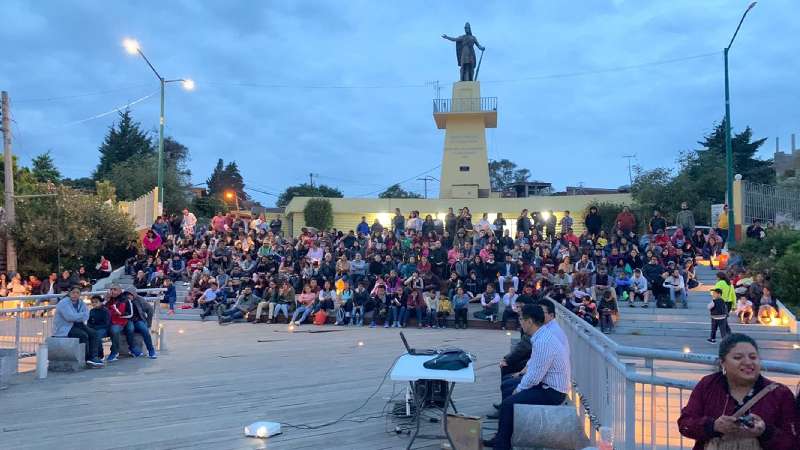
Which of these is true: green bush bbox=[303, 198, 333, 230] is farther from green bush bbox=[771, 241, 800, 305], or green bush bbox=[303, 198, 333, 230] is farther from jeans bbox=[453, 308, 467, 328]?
green bush bbox=[771, 241, 800, 305]

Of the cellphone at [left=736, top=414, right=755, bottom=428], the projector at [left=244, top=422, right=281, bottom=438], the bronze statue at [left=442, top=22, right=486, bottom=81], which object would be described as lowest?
the projector at [left=244, top=422, right=281, bottom=438]

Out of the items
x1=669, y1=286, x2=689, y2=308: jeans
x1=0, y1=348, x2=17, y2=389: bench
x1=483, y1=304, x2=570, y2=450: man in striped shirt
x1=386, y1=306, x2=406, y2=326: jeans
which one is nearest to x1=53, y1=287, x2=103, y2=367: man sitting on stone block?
x1=0, y1=348, x2=17, y2=389: bench

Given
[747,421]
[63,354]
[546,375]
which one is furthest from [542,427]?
[63,354]

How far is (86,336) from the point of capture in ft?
33.3

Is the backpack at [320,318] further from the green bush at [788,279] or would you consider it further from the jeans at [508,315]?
the green bush at [788,279]

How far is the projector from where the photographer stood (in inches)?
Result: 240

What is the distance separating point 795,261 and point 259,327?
559 inches

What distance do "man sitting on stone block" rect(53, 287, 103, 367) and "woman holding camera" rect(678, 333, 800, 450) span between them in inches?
367

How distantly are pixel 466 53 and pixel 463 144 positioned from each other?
4.48 meters

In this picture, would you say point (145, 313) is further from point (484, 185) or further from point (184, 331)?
point (484, 185)

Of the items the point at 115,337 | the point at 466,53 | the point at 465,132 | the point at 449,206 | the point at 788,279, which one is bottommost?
the point at 115,337

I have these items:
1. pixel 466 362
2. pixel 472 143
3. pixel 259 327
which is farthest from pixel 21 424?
pixel 472 143

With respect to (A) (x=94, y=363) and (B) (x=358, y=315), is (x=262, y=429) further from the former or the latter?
(B) (x=358, y=315)

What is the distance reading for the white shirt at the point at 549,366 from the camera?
5488 millimetres
